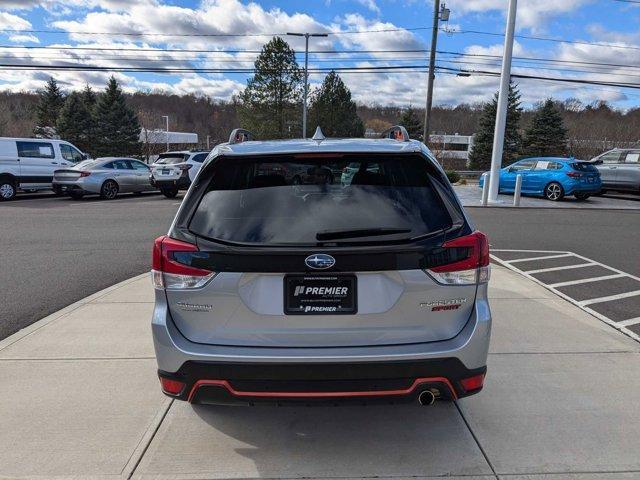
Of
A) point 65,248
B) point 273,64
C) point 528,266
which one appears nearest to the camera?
point 528,266

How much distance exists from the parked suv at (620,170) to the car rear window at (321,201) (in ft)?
63.9

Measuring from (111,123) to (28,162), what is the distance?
124ft

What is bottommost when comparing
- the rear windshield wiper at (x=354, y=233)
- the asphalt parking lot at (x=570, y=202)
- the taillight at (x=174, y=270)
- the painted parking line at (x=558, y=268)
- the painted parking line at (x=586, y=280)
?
the asphalt parking lot at (x=570, y=202)

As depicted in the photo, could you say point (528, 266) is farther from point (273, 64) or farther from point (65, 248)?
point (273, 64)

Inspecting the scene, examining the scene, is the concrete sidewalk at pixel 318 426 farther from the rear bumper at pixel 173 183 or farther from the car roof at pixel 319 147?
the rear bumper at pixel 173 183

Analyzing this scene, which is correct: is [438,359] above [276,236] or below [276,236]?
below

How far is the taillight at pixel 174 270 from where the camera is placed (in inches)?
104

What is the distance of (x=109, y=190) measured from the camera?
18.8m

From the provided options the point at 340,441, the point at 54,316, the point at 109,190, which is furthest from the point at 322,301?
the point at 109,190

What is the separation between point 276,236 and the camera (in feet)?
8.68

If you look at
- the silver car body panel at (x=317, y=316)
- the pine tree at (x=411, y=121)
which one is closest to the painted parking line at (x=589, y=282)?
the silver car body panel at (x=317, y=316)

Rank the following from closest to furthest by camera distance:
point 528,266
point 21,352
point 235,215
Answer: point 235,215
point 21,352
point 528,266

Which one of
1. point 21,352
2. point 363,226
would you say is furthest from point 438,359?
point 21,352

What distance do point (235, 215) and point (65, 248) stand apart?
747cm
